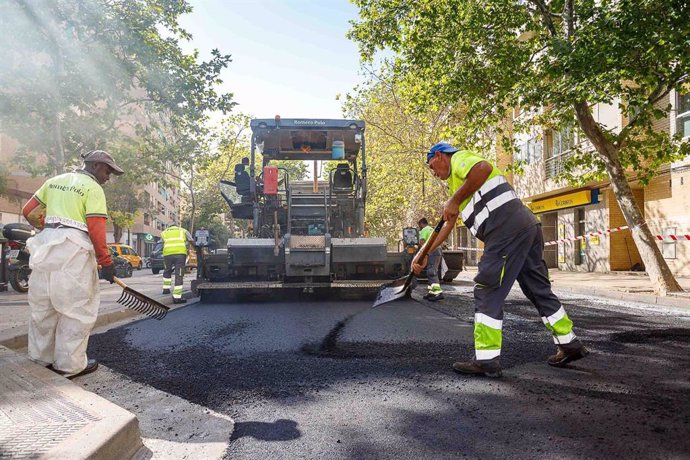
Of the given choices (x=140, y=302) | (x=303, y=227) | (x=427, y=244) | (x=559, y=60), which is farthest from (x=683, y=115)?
(x=140, y=302)

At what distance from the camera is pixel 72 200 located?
3.91 m

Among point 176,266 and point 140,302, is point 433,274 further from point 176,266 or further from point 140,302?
point 140,302

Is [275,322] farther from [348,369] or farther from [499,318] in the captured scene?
[499,318]

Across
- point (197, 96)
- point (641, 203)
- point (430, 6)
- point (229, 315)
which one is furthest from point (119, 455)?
point (641, 203)

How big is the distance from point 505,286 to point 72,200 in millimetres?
3192

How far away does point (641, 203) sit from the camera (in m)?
19.2

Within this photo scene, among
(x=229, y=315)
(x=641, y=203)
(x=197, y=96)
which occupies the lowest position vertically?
(x=229, y=315)

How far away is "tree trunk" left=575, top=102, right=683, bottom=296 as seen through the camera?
33.2ft

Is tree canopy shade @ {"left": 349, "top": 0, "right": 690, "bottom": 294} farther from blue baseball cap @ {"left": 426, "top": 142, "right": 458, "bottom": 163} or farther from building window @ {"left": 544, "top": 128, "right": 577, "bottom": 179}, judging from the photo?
building window @ {"left": 544, "top": 128, "right": 577, "bottom": 179}

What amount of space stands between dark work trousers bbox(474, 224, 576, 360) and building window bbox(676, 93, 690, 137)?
13.7 meters

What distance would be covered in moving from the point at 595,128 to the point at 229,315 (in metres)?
8.04

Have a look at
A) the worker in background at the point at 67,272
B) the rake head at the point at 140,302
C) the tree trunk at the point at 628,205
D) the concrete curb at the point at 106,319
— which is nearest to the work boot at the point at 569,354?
the rake head at the point at 140,302

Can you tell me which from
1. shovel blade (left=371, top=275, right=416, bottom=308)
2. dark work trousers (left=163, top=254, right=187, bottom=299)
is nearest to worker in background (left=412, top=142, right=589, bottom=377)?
shovel blade (left=371, top=275, right=416, bottom=308)

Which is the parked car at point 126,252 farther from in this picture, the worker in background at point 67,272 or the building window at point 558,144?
the worker in background at point 67,272
